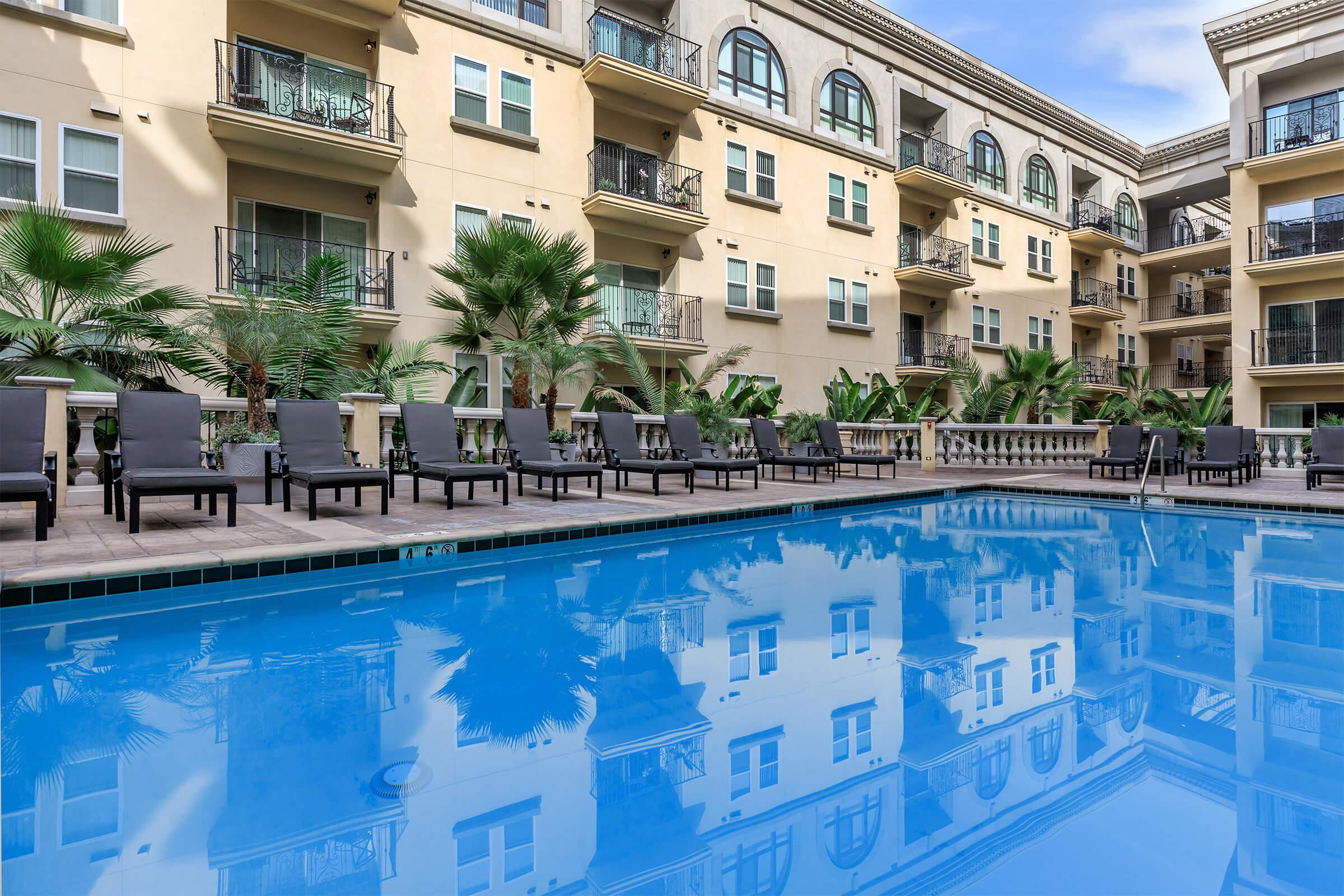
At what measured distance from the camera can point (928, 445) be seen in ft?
55.2

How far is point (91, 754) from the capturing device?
2.82m

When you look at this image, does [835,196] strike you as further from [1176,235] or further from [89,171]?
[1176,235]

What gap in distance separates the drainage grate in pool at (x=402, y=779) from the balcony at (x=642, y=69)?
1779 centimetres

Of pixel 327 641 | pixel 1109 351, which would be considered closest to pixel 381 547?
pixel 327 641

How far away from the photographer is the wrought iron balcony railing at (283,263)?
13836 millimetres

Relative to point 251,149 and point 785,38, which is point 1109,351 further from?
point 251,149

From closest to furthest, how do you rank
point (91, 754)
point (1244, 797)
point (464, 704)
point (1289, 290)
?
point (1244, 797)
point (91, 754)
point (464, 704)
point (1289, 290)

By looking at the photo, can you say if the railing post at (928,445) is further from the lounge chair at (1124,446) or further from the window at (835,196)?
the window at (835,196)

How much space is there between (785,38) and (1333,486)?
57.1 ft

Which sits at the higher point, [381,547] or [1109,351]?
[1109,351]

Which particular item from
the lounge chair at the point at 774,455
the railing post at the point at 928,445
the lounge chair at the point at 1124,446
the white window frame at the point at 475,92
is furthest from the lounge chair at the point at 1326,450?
the white window frame at the point at 475,92

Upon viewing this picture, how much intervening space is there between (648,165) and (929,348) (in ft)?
38.8

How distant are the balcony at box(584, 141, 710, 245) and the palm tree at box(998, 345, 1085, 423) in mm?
9709

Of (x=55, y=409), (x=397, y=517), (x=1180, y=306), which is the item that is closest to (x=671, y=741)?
(x=397, y=517)
